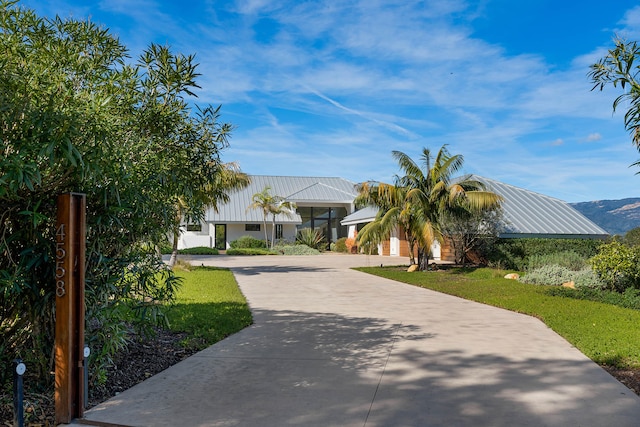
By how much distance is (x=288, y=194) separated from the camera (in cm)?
4531

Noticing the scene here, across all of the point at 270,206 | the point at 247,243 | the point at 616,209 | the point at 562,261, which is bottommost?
the point at 562,261

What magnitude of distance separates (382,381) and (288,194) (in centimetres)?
3985

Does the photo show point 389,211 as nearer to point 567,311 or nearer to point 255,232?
point 567,311

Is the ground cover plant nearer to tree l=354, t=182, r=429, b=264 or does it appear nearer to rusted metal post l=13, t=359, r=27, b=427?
rusted metal post l=13, t=359, r=27, b=427

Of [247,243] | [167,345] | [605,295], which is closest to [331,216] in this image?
[247,243]

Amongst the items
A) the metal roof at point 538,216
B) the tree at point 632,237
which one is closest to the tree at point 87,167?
the metal roof at point 538,216

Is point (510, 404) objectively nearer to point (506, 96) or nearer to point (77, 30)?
point (77, 30)

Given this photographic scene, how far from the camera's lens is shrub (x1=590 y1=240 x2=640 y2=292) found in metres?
13.7

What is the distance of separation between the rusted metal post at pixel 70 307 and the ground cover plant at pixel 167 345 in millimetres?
284

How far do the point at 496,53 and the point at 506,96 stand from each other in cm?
322

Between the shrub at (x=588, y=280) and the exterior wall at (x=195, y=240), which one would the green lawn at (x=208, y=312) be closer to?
the shrub at (x=588, y=280)

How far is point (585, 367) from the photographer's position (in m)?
6.38

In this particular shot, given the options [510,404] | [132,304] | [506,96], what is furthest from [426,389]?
[506,96]

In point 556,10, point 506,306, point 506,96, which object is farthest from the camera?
point 506,96
